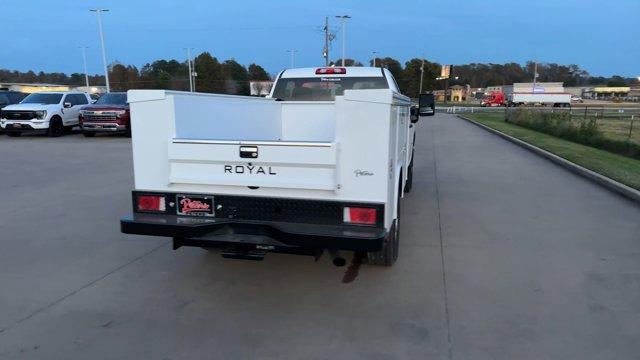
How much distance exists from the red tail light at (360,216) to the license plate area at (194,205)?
1174mm

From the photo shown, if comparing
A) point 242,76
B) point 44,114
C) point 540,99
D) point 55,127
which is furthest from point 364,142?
point 242,76

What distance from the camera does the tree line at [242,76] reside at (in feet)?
307

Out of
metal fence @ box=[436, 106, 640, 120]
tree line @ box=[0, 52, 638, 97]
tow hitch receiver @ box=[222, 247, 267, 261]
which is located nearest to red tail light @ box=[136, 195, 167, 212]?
tow hitch receiver @ box=[222, 247, 267, 261]

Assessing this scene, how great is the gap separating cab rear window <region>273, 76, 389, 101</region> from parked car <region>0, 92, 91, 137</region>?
15.5m

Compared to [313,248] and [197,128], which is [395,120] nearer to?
[313,248]

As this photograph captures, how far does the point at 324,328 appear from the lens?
4047 mm

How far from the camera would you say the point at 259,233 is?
4254mm

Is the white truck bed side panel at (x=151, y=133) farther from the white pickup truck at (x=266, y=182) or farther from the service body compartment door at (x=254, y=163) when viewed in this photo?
the service body compartment door at (x=254, y=163)

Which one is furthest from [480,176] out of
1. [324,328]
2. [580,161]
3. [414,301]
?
[324,328]

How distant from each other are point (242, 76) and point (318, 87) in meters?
111

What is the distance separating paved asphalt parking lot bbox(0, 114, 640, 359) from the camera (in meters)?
3.78

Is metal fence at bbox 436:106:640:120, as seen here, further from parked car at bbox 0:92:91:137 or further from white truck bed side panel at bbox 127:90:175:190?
white truck bed side panel at bbox 127:90:175:190

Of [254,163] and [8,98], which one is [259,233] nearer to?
[254,163]

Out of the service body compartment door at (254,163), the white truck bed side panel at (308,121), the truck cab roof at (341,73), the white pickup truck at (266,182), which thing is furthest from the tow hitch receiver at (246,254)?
the truck cab roof at (341,73)
